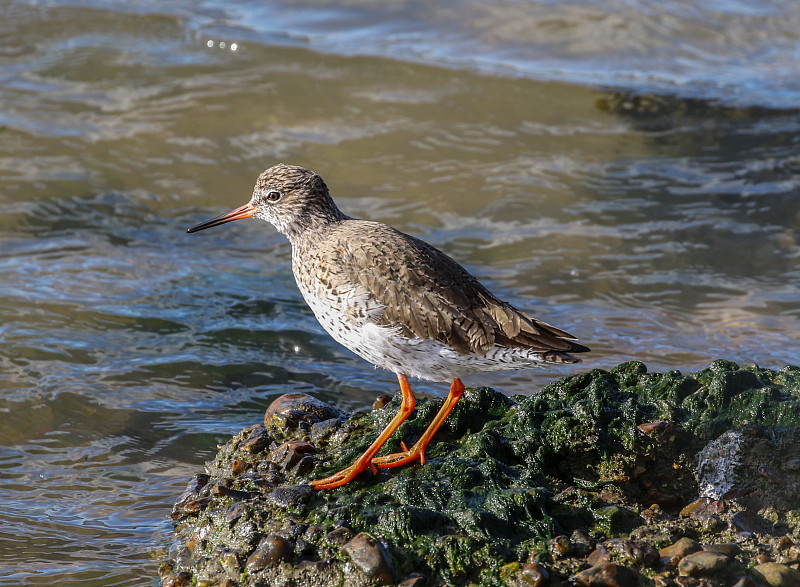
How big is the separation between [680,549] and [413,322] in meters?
1.79

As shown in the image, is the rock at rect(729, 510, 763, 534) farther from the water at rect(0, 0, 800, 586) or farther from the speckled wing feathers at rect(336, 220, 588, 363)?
the water at rect(0, 0, 800, 586)

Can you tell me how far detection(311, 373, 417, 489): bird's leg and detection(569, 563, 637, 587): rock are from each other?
133 cm

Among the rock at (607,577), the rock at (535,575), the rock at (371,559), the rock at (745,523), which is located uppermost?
the rock at (745,523)

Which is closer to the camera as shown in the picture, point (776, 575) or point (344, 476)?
point (776, 575)

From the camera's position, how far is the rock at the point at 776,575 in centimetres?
370

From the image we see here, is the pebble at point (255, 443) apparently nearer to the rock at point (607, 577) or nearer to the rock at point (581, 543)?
the rock at point (581, 543)

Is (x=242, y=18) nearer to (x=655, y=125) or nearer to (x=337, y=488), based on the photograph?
(x=655, y=125)

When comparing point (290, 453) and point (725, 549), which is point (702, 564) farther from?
point (290, 453)

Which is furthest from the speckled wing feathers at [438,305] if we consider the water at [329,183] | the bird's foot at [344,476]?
the water at [329,183]

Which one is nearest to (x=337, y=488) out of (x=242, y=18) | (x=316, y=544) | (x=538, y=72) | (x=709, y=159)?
(x=316, y=544)

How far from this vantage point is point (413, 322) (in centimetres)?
484

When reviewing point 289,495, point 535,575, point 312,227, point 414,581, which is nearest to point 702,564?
point 535,575

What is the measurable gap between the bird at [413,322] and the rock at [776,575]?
4.90ft

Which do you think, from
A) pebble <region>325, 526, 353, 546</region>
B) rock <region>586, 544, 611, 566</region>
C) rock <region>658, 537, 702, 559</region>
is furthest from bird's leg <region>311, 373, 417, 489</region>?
rock <region>658, 537, 702, 559</region>
